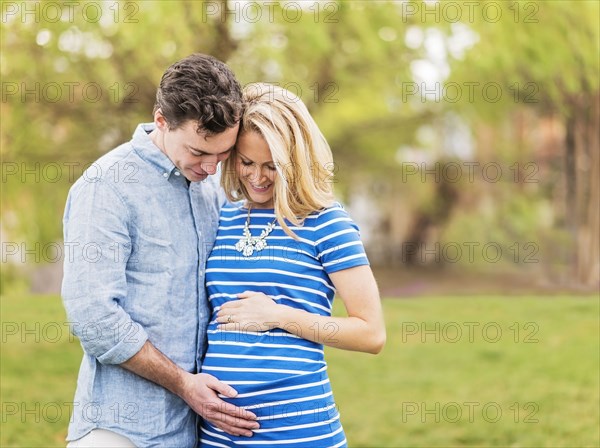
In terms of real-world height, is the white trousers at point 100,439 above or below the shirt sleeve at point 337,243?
below

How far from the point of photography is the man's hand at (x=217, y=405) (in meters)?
2.25

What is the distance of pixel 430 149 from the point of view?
1098 cm

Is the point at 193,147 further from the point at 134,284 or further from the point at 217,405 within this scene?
the point at 217,405

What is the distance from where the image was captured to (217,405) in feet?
7.40

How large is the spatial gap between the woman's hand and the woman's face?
0.30 metres

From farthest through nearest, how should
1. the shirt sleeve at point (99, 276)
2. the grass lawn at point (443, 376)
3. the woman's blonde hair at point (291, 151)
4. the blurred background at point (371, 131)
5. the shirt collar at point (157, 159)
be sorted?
the blurred background at point (371, 131)
the grass lawn at point (443, 376)
the shirt collar at point (157, 159)
the woman's blonde hair at point (291, 151)
the shirt sleeve at point (99, 276)

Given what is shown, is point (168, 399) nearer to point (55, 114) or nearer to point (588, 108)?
point (55, 114)

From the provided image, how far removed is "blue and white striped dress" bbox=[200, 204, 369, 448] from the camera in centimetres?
224

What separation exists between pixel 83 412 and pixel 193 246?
567 mm

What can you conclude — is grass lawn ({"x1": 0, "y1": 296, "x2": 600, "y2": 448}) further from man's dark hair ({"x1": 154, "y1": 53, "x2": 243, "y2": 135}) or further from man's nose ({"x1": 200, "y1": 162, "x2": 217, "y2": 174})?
man's dark hair ({"x1": 154, "y1": 53, "x2": 243, "y2": 135})

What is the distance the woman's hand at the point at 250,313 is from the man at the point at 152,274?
11 centimetres

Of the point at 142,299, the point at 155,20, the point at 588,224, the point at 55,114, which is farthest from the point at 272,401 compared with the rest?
the point at 588,224

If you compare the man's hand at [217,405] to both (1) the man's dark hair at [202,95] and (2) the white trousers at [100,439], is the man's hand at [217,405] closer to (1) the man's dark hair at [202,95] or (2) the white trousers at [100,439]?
(2) the white trousers at [100,439]

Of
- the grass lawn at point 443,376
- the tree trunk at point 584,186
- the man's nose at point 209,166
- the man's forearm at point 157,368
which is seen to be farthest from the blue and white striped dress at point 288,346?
the tree trunk at point 584,186
